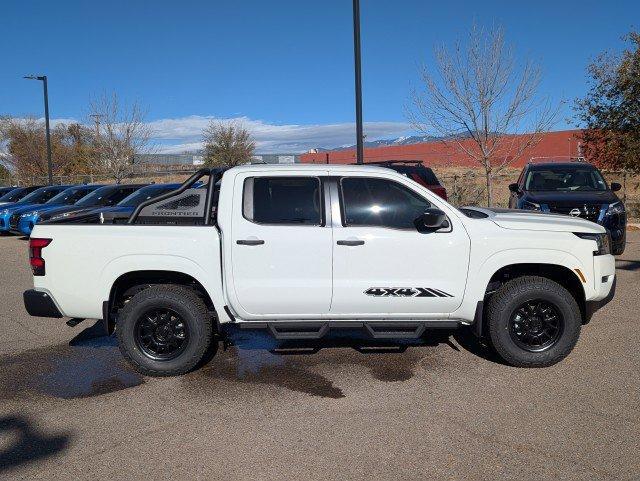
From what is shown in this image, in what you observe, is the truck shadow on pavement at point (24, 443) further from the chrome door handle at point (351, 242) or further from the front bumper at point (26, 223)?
the front bumper at point (26, 223)

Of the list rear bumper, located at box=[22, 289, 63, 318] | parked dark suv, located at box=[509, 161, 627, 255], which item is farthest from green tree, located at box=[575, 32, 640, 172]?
rear bumper, located at box=[22, 289, 63, 318]

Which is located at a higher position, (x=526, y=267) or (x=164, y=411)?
(x=526, y=267)

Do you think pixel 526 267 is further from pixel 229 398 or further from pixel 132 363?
pixel 132 363

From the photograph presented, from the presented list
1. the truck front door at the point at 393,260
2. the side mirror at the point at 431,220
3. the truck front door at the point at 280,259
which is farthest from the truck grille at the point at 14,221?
the side mirror at the point at 431,220

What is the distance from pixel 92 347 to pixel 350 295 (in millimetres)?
3075

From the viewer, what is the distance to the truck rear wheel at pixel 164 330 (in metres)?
5.36

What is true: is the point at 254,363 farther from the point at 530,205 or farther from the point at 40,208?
the point at 40,208

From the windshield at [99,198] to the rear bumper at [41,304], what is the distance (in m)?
10.3

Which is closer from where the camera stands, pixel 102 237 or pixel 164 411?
pixel 164 411

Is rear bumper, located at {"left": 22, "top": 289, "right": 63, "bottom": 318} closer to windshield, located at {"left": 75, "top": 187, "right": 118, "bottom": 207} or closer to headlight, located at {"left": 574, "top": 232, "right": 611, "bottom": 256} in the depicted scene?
headlight, located at {"left": 574, "top": 232, "right": 611, "bottom": 256}

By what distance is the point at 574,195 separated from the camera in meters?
10.7

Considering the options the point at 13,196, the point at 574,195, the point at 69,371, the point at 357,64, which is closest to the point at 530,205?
the point at 574,195

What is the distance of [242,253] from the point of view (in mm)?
5203

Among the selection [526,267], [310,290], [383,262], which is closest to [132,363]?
[310,290]
